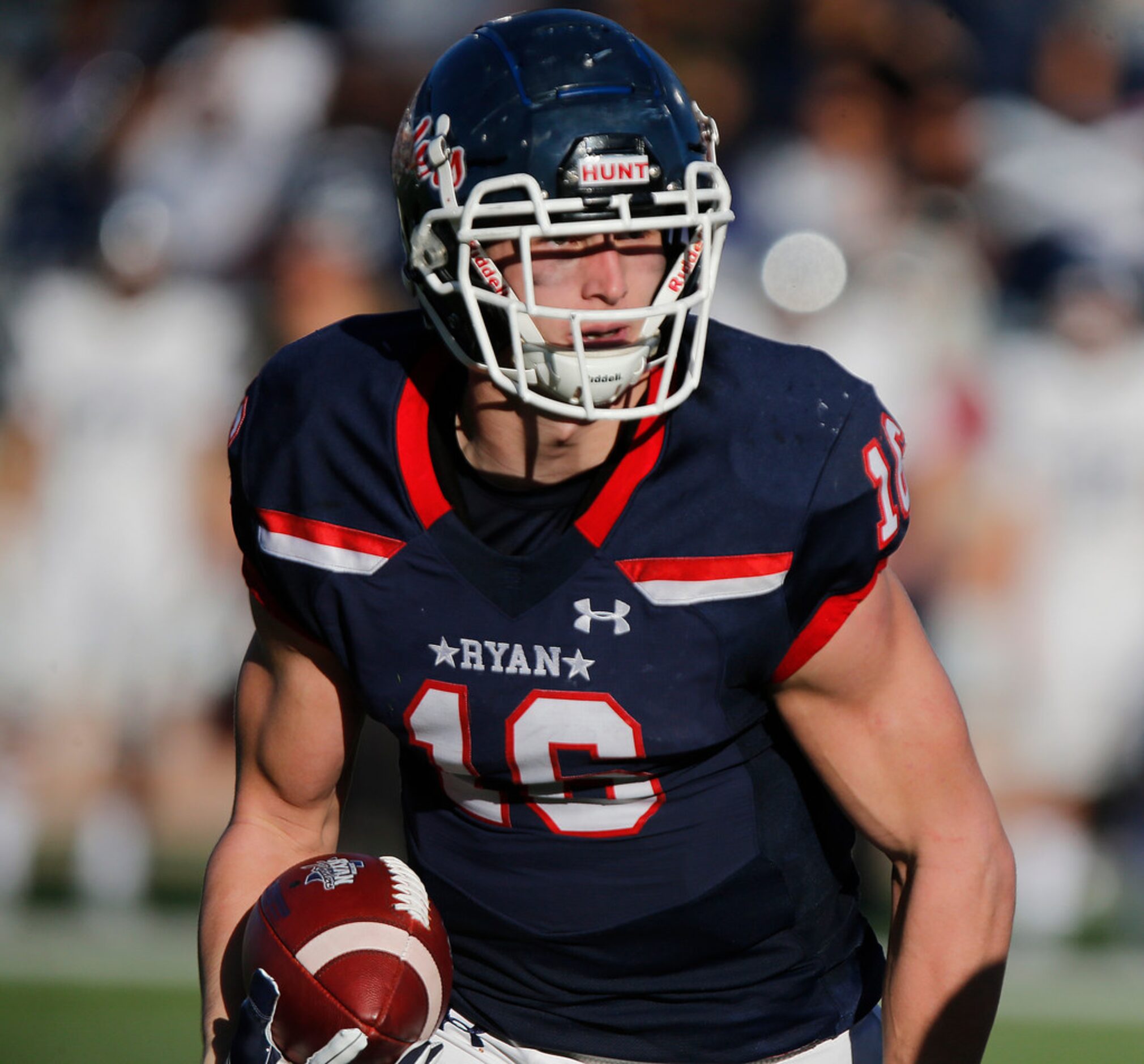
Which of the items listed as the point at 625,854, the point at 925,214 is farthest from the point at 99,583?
the point at 625,854

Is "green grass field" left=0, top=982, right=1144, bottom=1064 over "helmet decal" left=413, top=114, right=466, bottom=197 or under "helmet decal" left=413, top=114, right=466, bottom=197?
under

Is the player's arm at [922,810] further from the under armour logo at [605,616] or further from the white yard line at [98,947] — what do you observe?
the white yard line at [98,947]

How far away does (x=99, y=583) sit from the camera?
17.1 feet

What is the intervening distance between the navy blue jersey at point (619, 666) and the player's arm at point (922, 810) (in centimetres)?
8

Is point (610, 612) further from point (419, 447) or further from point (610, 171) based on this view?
point (610, 171)

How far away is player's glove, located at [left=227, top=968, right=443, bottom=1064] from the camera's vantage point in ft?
5.74

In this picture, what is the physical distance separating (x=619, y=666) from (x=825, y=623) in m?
0.25

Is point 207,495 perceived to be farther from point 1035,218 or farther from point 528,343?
point 528,343

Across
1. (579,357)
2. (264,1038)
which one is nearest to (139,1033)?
(264,1038)

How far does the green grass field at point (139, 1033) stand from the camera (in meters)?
3.81

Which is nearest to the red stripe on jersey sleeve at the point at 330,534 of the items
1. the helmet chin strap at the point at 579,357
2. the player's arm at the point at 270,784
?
the player's arm at the point at 270,784

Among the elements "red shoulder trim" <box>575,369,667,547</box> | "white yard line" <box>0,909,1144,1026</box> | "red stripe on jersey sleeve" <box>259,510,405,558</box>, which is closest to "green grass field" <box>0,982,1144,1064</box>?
"white yard line" <box>0,909,1144,1026</box>

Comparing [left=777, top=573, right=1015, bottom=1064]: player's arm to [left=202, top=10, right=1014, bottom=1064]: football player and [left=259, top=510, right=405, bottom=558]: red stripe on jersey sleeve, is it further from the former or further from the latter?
[left=259, top=510, right=405, bottom=558]: red stripe on jersey sleeve

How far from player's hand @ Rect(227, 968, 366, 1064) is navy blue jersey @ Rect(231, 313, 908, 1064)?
0.29 m
